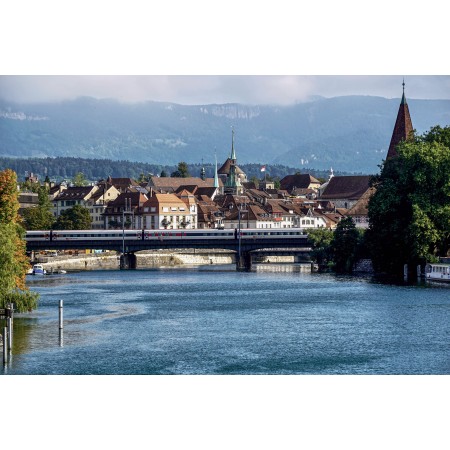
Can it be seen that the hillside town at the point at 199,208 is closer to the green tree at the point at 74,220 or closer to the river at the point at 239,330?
the green tree at the point at 74,220

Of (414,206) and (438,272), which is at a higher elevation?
(414,206)

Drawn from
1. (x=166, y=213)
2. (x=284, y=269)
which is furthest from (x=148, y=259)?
(x=166, y=213)

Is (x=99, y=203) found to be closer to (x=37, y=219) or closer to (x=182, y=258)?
(x=37, y=219)

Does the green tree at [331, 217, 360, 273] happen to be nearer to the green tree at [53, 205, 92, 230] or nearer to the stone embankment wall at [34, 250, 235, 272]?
the stone embankment wall at [34, 250, 235, 272]

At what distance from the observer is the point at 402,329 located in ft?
102

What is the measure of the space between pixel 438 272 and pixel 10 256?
871 inches

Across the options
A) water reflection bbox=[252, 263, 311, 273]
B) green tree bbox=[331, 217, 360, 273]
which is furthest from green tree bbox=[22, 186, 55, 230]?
green tree bbox=[331, 217, 360, 273]

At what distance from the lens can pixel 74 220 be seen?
9406 cm

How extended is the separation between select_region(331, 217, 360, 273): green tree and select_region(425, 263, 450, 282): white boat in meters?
10.4

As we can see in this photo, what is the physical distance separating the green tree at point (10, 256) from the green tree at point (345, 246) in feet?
79.5

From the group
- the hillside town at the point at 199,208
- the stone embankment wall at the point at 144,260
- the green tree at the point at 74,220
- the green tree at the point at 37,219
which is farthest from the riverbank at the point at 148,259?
the green tree at the point at 74,220

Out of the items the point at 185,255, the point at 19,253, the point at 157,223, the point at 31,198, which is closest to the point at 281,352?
the point at 19,253

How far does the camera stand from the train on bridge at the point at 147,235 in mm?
75750

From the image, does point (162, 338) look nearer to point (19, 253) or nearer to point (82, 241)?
point (19, 253)
